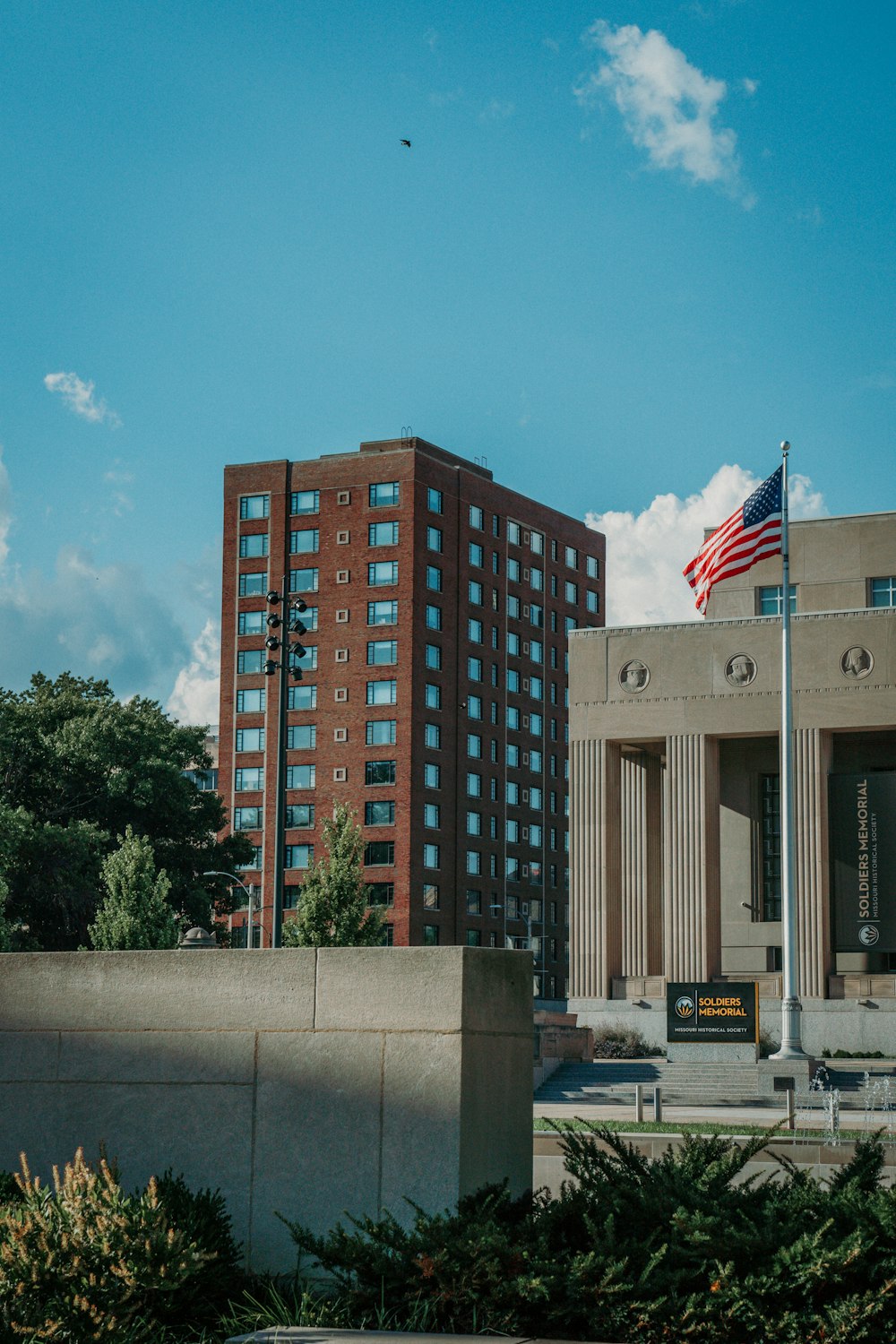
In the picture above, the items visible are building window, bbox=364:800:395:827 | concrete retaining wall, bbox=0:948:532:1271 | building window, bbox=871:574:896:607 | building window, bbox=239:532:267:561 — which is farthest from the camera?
building window, bbox=239:532:267:561

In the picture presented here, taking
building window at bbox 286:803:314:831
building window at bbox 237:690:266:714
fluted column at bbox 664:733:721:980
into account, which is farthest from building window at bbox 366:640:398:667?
fluted column at bbox 664:733:721:980

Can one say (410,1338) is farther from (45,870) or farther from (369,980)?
(45,870)

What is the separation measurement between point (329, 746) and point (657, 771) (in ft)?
139

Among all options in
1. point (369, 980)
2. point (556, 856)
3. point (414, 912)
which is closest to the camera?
point (369, 980)

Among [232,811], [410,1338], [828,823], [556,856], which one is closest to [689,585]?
[828,823]

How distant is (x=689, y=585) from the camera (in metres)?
45.8

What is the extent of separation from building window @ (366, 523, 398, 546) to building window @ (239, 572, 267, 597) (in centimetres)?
851

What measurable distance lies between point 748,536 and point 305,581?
70.6 meters

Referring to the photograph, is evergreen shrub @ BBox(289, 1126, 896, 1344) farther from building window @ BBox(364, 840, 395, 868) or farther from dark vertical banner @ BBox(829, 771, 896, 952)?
building window @ BBox(364, 840, 395, 868)

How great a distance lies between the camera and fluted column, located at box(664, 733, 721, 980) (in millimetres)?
62062

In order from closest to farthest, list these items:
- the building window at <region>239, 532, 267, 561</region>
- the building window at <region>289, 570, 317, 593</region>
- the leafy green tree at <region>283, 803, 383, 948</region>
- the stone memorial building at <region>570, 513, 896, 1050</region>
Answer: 1. the leafy green tree at <region>283, 803, 383, 948</region>
2. the stone memorial building at <region>570, 513, 896, 1050</region>
3. the building window at <region>289, 570, 317, 593</region>
4. the building window at <region>239, 532, 267, 561</region>

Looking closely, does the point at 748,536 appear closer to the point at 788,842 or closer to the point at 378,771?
the point at 788,842

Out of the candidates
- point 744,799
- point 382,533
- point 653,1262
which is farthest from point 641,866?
point 653,1262

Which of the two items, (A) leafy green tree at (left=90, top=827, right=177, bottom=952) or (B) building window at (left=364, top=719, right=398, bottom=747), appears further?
(B) building window at (left=364, top=719, right=398, bottom=747)
